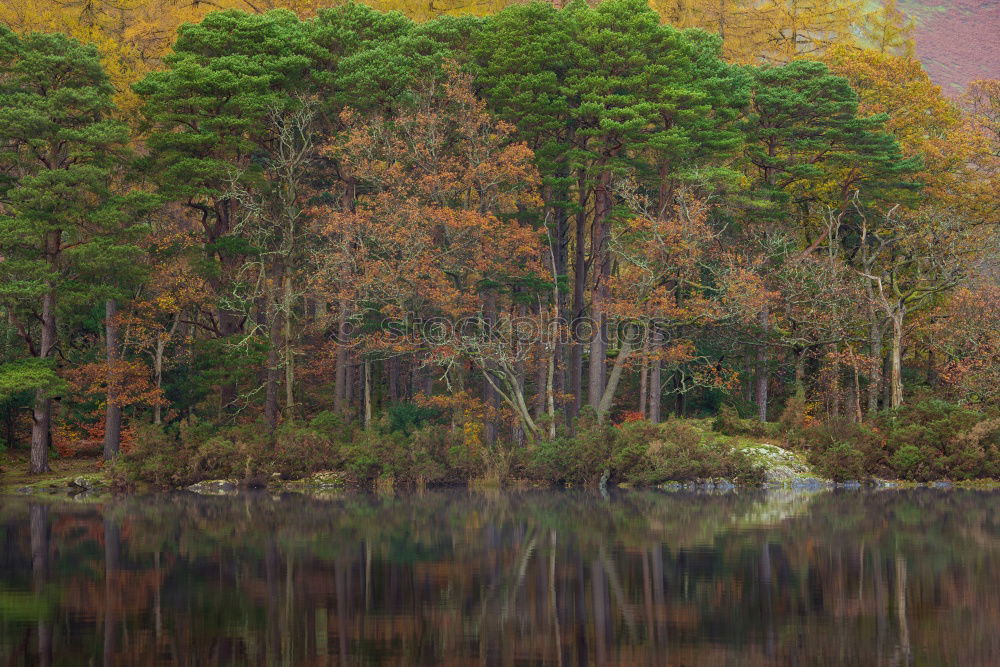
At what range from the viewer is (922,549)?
2136cm

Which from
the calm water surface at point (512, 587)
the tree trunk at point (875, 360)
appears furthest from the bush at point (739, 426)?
the calm water surface at point (512, 587)

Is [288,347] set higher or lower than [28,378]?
higher

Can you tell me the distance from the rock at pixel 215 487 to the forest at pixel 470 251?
339mm

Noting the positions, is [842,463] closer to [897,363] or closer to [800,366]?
[897,363]

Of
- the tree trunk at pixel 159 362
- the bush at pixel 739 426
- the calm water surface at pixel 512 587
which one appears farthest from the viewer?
the tree trunk at pixel 159 362

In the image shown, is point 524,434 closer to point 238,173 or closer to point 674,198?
point 674,198

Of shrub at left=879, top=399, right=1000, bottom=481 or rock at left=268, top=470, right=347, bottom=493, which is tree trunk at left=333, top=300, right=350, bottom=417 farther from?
shrub at left=879, top=399, right=1000, bottom=481

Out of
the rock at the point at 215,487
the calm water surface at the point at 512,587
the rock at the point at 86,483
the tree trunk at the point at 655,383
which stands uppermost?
the tree trunk at the point at 655,383

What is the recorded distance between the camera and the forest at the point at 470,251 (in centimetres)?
3950

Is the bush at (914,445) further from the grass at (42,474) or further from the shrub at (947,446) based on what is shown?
the grass at (42,474)

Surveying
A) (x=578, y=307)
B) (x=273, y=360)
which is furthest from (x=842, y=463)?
(x=273, y=360)

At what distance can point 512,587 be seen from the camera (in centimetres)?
1794

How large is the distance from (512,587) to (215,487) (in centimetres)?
2382

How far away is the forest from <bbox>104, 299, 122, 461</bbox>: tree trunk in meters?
0.11
